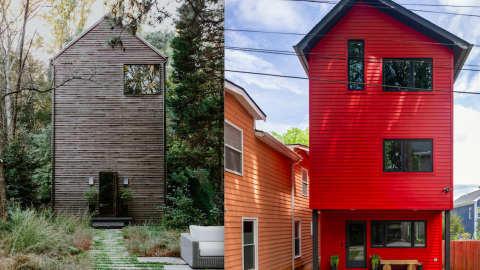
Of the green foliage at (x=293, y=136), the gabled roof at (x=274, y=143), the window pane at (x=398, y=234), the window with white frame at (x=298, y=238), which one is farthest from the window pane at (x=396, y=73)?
the green foliage at (x=293, y=136)

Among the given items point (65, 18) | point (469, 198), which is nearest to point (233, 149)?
point (65, 18)

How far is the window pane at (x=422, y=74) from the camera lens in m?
6.59

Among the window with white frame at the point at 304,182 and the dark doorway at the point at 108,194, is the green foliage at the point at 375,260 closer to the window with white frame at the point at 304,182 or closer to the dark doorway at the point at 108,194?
the window with white frame at the point at 304,182

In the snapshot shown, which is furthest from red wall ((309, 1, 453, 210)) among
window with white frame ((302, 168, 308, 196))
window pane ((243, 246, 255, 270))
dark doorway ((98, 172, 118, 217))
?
dark doorway ((98, 172, 118, 217))

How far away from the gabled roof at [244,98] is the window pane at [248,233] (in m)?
1.86

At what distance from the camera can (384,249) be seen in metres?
7.05

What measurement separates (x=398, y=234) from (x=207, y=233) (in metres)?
4.40

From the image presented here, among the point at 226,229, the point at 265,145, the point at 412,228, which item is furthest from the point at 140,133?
the point at 412,228

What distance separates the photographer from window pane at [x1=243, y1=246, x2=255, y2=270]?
5.76m

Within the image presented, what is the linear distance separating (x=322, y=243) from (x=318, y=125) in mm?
2455

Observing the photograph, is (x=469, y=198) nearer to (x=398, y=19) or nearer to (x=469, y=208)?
(x=469, y=208)

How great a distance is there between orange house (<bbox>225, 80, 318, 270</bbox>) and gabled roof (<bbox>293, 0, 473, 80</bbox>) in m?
1.82

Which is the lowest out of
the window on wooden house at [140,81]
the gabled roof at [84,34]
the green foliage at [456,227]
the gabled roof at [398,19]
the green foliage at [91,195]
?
the green foliage at [456,227]

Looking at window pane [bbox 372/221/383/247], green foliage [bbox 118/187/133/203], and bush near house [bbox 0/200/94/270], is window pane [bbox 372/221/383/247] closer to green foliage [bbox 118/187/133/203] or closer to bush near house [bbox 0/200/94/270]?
green foliage [bbox 118/187/133/203]
